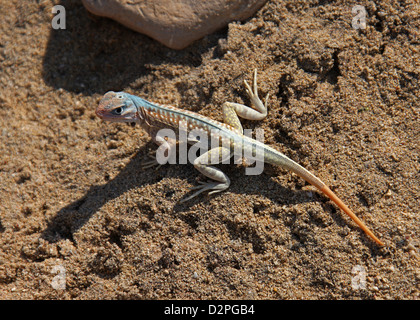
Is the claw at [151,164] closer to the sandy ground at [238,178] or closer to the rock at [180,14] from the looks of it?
the sandy ground at [238,178]

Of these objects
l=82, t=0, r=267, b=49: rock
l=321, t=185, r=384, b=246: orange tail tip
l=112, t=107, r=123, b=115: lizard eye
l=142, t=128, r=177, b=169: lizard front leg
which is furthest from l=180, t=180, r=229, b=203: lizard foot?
l=82, t=0, r=267, b=49: rock

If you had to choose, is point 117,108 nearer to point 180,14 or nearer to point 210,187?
point 210,187

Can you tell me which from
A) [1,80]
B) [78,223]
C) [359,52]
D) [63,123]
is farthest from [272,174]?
[1,80]

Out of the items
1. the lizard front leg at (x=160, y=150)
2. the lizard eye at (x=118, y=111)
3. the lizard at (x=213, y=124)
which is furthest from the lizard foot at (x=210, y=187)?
the lizard eye at (x=118, y=111)

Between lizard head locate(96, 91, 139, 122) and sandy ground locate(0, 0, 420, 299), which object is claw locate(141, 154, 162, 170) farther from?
lizard head locate(96, 91, 139, 122)

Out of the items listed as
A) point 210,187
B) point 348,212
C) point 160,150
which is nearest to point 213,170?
point 210,187
